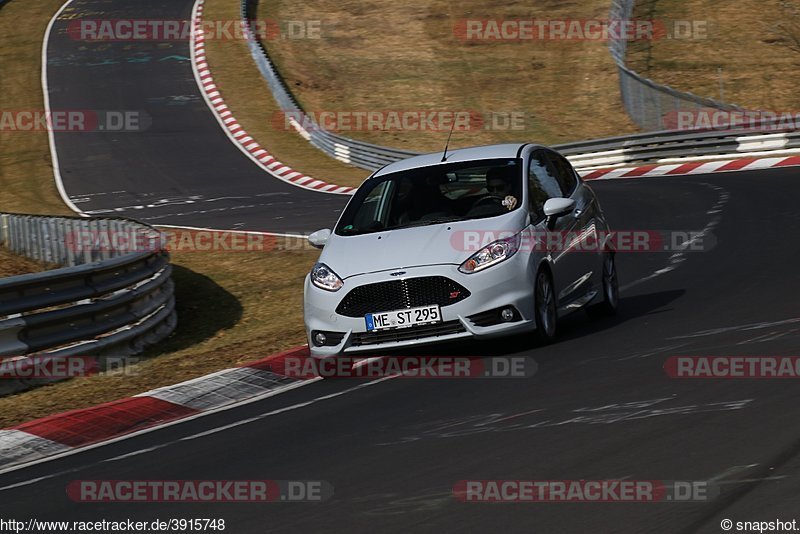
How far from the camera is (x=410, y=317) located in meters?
10.1

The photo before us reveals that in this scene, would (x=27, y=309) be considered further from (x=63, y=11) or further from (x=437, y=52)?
(x=63, y=11)

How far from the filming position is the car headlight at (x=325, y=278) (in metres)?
10.4

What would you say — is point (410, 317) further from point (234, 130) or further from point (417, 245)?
point (234, 130)

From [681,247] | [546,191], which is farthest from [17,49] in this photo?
[546,191]

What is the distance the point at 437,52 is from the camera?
46.4 metres

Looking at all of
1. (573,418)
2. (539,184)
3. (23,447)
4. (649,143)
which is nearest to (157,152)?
(649,143)

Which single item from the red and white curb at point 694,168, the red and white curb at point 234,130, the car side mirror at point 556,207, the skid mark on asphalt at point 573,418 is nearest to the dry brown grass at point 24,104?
the red and white curb at point 234,130

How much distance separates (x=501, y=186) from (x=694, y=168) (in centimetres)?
1701

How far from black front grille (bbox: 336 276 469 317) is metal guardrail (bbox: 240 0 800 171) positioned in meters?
17.9

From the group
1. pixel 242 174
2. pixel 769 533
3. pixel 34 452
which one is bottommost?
pixel 242 174

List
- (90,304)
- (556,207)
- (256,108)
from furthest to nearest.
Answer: (256,108), (90,304), (556,207)

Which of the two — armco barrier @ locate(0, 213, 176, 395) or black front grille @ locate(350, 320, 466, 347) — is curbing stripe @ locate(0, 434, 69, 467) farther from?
black front grille @ locate(350, 320, 466, 347)

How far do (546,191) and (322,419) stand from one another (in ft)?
11.8

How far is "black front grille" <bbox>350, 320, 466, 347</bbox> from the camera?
10125mm
